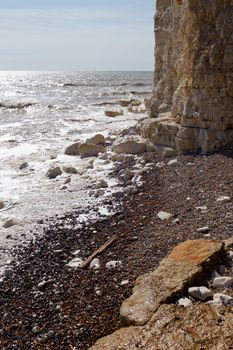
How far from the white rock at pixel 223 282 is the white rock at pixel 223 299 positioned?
0.25 meters

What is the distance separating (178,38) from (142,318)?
1373 centimetres

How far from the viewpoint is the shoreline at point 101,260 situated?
573cm

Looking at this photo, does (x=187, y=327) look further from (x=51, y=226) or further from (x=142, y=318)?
(x=51, y=226)

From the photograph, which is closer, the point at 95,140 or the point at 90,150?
the point at 90,150

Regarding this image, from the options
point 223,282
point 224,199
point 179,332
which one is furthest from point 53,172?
point 179,332

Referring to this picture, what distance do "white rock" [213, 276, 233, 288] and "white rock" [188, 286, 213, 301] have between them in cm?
19

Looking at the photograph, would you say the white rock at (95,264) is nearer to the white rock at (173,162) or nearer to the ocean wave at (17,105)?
the white rock at (173,162)

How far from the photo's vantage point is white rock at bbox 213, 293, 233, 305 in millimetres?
5133

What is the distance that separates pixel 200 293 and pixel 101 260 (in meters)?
2.63

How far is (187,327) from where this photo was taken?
15.3 feet

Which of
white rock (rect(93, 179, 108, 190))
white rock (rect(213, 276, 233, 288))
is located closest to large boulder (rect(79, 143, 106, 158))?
white rock (rect(93, 179, 108, 190))

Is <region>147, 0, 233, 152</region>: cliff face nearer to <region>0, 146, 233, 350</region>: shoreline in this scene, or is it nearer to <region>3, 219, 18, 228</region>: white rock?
<region>0, 146, 233, 350</region>: shoreline

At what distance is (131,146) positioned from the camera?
16.0 meters

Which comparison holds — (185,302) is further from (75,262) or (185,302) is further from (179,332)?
(75,262)
